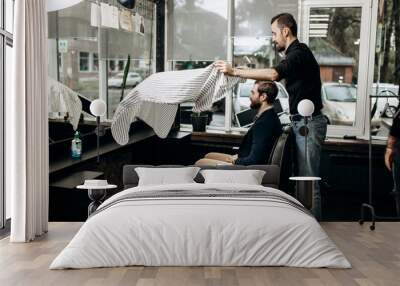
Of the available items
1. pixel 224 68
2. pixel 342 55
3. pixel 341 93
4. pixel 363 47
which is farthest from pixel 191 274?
pixel 363 47

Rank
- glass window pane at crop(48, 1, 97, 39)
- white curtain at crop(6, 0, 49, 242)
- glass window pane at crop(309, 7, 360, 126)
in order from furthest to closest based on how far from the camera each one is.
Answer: glass window pane at crop(309, 7, 360, 126) → glass window pane at crop(48, 1, 97, 39) → white curtain at crop(6, 0, 49, 242)

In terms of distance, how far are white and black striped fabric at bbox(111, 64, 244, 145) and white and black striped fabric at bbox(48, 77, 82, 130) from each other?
46cm

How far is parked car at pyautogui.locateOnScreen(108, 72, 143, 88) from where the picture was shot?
18.6 feet

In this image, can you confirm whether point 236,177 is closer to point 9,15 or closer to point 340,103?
point 340,103

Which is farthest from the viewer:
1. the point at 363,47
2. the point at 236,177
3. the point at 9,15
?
the point at 363,47

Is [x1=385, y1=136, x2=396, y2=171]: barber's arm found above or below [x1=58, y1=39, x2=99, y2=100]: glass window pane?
below

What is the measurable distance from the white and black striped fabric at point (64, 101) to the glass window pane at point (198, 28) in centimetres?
113

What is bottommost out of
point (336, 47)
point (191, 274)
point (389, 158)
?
point (191, 274)

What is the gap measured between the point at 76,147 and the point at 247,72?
1.87 metres

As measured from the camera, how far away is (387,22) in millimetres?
5906

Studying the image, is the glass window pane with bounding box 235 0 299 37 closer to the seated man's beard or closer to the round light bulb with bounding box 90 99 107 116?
the seated man's beard

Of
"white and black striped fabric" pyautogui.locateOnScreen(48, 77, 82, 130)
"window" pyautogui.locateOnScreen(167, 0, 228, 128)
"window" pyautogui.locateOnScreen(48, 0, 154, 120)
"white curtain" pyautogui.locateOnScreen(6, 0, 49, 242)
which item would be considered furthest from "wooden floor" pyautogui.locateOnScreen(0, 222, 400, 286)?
"window" pyautogui.locateOnScreen(167, 0, 228, 128)

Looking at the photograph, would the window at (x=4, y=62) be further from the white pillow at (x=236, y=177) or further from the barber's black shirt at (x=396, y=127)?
the barber's black shirt at (x=396, y=127)

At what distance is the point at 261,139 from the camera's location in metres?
5.53
